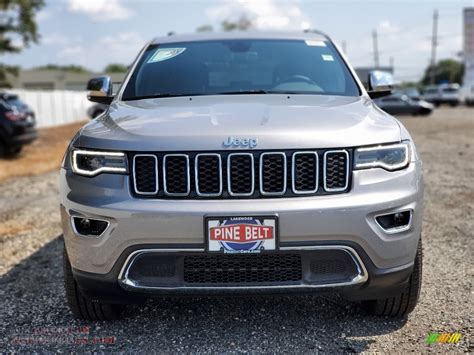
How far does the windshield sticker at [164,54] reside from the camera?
4117mm

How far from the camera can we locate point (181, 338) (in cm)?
300

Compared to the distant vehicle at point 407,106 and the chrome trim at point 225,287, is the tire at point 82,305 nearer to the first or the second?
the chrome trim at point 225,287

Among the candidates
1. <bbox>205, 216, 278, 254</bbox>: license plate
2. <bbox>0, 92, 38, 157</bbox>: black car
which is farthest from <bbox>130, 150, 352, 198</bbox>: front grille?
<bbox>0, 92, 38, 157</bbox>: black car

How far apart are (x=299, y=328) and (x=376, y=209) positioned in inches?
35.7

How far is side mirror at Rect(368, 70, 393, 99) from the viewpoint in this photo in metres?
4.06

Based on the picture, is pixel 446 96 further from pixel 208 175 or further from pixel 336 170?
pixel 208 175

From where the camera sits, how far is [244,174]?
2646 millimetres

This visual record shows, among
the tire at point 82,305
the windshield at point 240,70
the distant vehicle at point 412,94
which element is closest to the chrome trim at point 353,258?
the tire at point 82,305

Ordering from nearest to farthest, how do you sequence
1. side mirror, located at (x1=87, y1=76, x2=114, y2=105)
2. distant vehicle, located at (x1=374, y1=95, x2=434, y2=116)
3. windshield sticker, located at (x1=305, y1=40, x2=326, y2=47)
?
side mirror, located at (x1=87, y1=76, x2=114, y2=105) < windshield sticker, located at (x1=305, y1=40, x2=326, y2=47) < distant vehicle, located at (x1=374, y1=95, x2=434, y2=116)

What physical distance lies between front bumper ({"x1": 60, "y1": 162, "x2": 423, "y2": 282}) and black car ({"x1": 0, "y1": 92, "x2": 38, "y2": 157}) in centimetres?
1000

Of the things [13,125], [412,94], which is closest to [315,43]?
[13,125]

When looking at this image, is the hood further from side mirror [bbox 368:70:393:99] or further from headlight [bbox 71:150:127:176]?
side mirror [bbox 368:70:393:99]

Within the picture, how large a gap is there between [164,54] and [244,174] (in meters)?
1.87

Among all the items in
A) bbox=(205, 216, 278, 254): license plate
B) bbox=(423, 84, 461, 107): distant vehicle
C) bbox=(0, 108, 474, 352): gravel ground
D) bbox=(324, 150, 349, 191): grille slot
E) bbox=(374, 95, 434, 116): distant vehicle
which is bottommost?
bbox=(423, 84, 461, 107): distant vehicle
